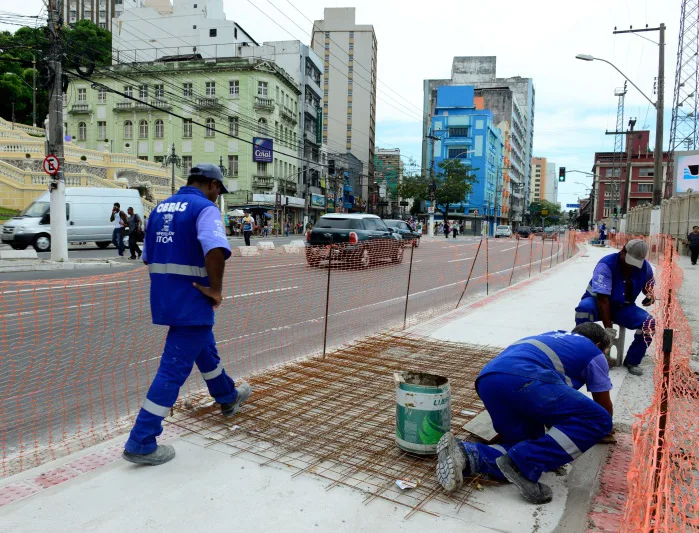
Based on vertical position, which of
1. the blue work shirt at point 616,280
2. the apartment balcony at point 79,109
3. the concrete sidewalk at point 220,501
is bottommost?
the concrete sidewalk at point 220,501

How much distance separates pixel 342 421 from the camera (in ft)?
14.6

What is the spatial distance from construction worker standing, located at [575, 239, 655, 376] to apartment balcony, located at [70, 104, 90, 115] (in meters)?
60.8

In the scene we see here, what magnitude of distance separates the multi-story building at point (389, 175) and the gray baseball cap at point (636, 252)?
2980 inches

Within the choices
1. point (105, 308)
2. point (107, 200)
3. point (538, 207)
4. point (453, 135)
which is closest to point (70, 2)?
point (453, 135)

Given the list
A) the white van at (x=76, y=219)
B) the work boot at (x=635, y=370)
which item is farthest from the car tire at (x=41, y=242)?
the work boot at (x=635, y=370)

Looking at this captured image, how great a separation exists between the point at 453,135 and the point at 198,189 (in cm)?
8282

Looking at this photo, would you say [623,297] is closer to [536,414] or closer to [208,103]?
[536,414]

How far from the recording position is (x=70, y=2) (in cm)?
13412

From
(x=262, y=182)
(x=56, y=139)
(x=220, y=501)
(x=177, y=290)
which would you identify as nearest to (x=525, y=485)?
(x=220, y=501)

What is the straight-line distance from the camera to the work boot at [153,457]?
352cm

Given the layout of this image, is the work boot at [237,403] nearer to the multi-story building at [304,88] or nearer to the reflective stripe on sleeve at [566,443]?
the reflective stripe on sleeve at [566,443]

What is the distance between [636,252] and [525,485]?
3.49 meters

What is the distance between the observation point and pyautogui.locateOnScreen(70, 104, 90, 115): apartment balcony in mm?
57153

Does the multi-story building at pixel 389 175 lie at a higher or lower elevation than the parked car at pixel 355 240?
higher
